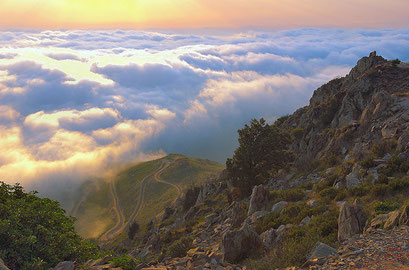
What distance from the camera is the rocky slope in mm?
9203

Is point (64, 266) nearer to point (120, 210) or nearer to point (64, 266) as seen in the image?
point (64, 266)

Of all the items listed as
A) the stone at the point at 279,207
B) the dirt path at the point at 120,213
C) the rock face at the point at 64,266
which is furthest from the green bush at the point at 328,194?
the dirt path at the point at 120,213

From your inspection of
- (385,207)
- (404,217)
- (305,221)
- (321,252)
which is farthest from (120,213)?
(404,217)

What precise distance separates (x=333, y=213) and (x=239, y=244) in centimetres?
527

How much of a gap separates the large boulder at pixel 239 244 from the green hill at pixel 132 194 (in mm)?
71479

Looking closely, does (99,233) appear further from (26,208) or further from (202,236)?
(26,208)

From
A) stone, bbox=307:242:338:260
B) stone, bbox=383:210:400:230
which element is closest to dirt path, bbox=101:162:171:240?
stone, bbox=307:242:338:260

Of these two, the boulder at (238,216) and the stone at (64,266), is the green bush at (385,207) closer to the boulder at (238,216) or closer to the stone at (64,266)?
the boulder at (238,216)

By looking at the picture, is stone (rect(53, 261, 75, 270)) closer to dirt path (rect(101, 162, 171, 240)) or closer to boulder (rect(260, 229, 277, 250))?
boulder (rect(260, 229, 277, 250))

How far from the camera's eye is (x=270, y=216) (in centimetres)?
1688

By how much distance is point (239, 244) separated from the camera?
1193cm

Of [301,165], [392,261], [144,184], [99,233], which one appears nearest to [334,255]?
[392,261]

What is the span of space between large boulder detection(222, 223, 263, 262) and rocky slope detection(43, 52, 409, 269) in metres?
0.04

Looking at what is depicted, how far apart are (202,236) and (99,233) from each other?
8268cm
